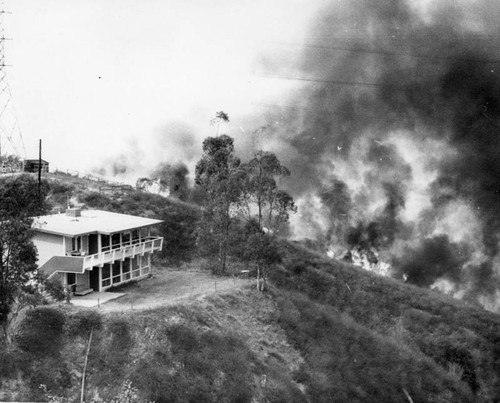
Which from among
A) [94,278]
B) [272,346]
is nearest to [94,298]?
[94,278]

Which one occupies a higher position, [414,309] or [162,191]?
[162,191]

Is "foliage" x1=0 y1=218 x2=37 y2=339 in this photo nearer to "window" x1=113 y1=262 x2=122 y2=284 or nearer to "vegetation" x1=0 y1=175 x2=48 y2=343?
"vegetation" x1=0 y1=175 x2=48 y2=343

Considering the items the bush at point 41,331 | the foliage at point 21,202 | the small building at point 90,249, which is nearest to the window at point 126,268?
the small building at point 90,249

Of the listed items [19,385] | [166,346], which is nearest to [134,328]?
[166,346]

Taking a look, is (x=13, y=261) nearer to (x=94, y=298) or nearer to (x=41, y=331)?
(x=41, y=331)

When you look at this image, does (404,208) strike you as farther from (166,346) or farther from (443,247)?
(166,346)

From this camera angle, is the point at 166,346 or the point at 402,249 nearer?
the point at 166,346

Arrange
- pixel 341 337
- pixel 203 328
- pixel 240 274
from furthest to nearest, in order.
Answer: pixel 240 274, pixel 341 337, pixel 203 328

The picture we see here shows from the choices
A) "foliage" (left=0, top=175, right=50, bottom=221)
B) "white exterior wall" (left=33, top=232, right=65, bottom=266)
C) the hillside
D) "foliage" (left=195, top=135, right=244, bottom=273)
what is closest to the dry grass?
the hillside
